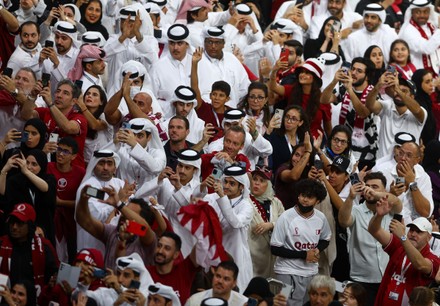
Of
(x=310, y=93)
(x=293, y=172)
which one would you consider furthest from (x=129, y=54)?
(x=293, y=172)

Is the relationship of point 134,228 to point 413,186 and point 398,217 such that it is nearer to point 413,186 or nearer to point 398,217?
point 398,217

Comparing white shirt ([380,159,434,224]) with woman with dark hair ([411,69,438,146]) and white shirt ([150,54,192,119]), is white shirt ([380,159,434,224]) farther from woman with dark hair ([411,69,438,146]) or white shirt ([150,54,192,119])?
white shirt ([150,54,192,119])

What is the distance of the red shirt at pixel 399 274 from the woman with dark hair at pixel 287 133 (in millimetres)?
2062

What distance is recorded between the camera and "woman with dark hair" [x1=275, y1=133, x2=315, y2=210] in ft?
48.8

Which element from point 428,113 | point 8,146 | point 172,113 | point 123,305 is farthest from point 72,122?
point 428,113

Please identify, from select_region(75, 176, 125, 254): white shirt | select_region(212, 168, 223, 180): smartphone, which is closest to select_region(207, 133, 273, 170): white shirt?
select_region(212, 168, 223, 180): smartphone

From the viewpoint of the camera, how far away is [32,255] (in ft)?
42.9

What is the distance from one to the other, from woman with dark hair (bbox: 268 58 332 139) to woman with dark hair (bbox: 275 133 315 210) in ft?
4.40

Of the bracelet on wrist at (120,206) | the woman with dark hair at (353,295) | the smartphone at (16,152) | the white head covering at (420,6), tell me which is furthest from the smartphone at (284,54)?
the bracelet on wrist at (120,206)

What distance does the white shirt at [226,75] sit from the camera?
16750 millimetres

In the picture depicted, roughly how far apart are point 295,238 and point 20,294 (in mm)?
2782

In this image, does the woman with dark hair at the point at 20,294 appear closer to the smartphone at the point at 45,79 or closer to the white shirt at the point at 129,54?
the smartphone at the point at 45,79

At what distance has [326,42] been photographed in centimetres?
1872

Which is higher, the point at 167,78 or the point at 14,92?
the point at 14,92
